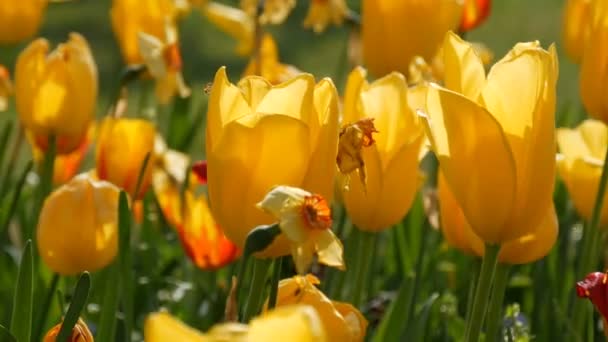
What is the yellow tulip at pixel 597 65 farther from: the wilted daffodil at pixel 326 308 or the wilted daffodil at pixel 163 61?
the wilted daffodil at pixel 163 61

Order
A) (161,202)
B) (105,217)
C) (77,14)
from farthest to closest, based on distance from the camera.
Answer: (77,14) < (161,202) < (105,217)

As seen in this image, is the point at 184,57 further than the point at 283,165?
Yes

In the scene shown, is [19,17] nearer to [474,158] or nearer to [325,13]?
[325,13]

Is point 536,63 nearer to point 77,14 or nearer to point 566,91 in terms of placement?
point 566,91

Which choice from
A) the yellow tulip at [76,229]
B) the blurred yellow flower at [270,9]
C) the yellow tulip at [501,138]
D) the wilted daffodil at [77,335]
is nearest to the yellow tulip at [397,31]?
the blurred yellow flower at [270,9]

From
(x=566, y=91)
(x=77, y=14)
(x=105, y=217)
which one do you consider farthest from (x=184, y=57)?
(x=105, y=217)

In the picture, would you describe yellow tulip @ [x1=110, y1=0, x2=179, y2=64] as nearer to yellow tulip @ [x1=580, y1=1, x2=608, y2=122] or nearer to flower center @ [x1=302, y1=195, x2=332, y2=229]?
yellow tulip @ [x1=580, y1=1, x2=608, y2=122]
